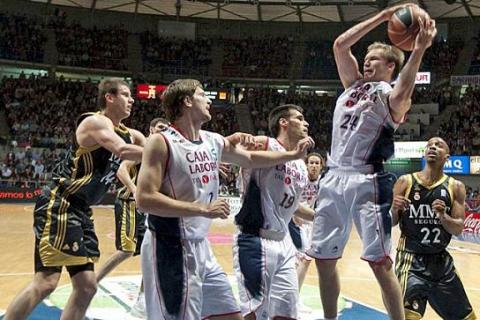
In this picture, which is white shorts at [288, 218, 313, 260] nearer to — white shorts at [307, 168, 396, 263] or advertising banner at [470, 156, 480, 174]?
white shorts at [307, 168, 396, 263]

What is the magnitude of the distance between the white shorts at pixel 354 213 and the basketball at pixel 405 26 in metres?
0.92

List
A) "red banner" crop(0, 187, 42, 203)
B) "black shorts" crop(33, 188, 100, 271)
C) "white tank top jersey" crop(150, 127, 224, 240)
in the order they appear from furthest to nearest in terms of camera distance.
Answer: "red banner" crop(0, 187, 42, 203) < "black shorts" crop(33, 188, 100, 271) < "white tank top jersey" crop(150, 127, 224, 240)

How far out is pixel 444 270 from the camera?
4.62 m

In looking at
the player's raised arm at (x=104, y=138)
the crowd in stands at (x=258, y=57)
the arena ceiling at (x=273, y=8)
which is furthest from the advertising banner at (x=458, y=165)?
the player's raised arm at (x=104, y=138)

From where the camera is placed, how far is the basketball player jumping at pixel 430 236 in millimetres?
4539

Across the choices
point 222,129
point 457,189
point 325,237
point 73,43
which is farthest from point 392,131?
point 73,43

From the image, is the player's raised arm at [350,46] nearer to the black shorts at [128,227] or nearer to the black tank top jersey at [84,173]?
the black tank top jersey at [84,173]

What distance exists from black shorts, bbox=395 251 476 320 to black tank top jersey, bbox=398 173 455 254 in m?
0.09

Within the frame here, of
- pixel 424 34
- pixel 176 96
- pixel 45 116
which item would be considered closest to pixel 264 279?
pixel 176 96

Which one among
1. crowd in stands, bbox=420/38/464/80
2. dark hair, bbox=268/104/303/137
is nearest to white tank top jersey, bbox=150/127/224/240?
dark hair, bbox=268/104/303/137

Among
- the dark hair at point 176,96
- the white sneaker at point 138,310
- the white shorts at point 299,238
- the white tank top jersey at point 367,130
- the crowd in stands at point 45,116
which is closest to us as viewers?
the dark hair at point 176,96

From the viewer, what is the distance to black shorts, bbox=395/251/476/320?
14.8 ft

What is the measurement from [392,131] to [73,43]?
95.6ft

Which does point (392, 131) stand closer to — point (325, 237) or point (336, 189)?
point (336, 189)
